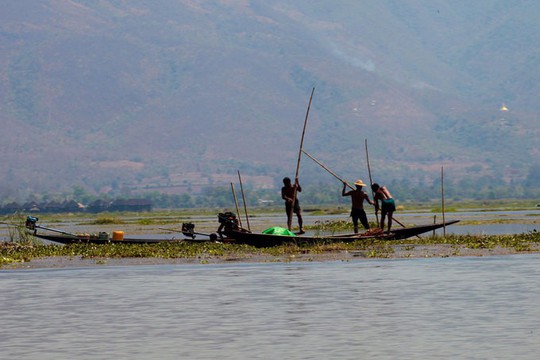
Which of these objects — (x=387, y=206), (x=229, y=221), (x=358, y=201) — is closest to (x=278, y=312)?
(x=229, y=221)

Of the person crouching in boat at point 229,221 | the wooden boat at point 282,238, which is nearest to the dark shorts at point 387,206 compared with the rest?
the wooden boat at point 282,238

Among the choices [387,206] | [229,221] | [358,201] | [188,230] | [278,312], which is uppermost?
[358,201]

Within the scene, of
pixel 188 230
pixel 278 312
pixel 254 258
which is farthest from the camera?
pixel 188 230

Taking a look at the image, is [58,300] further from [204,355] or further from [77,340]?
[204,355]

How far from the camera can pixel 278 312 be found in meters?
24.0

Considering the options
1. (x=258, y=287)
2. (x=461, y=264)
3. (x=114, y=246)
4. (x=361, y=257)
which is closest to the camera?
(x=258, y=287)

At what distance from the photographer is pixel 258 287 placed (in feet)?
94.2

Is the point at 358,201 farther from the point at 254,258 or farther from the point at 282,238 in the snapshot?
the point at 254,258

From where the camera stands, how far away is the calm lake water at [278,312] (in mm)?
19516

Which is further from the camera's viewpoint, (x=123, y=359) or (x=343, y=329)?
(x=343, y=329)

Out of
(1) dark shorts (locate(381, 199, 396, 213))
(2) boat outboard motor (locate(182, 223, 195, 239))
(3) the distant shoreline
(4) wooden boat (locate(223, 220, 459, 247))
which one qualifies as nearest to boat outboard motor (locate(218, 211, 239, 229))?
(4) wooden boat (locate(223, 220, 459, 247))

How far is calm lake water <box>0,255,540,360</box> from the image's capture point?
19516 millimetres

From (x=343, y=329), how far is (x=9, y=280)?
41.6 ft

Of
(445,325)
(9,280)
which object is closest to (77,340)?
(445,325)
